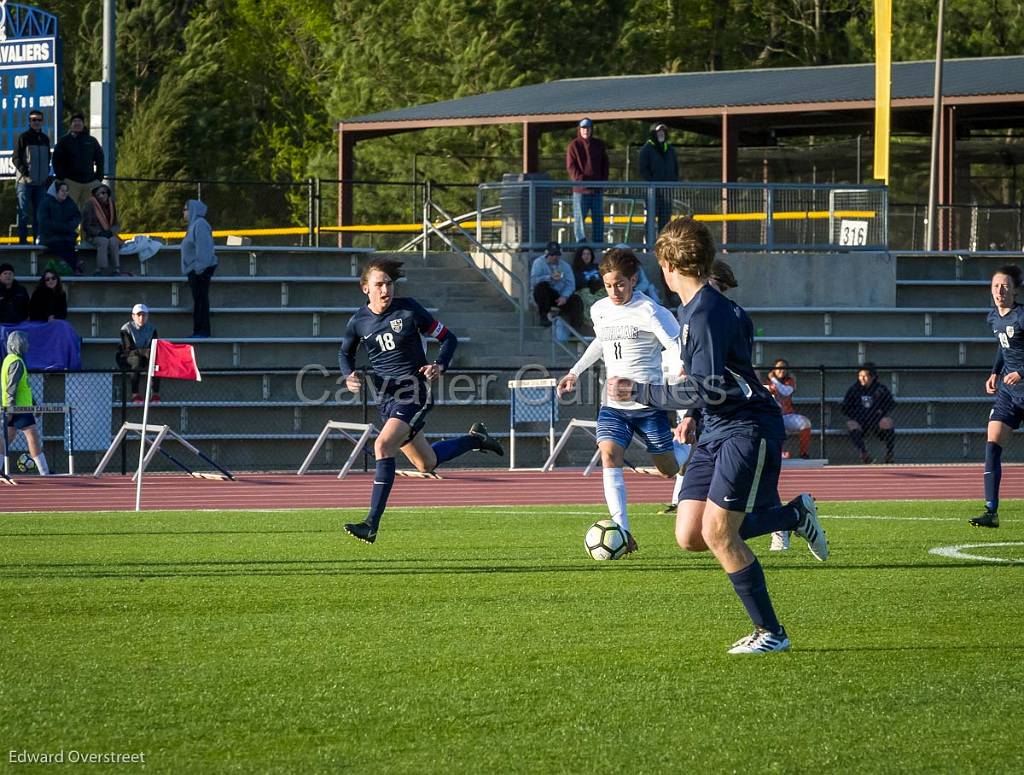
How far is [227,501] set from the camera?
1719 centimetres

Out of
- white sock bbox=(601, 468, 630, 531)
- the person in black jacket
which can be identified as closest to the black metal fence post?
the person in black jacket

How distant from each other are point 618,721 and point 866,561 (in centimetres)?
510

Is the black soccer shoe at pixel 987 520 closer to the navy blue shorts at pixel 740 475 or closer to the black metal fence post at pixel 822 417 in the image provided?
the navy blue shorts at pixel 740 475

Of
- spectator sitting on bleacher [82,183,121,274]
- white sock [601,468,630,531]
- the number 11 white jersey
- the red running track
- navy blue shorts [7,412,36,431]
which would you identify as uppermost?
spectator sitting on bleacher [82,183,121,274]

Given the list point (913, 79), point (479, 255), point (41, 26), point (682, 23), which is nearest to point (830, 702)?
point (479, 255)

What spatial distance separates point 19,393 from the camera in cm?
2020

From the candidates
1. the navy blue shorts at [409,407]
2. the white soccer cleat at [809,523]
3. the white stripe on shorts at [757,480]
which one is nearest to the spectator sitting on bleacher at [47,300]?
the navy blue shorts at [409,407]

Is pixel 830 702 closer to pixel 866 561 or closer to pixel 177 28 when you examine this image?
pixel 866 561

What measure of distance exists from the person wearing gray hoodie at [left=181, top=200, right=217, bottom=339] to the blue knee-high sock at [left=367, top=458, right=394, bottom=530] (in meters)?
12.2

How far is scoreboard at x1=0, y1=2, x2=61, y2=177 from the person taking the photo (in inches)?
1029

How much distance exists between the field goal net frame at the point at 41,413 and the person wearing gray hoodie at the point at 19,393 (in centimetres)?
6

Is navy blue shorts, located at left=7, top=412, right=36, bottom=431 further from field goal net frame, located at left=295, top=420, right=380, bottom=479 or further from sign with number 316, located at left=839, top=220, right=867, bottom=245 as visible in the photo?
sign with number 316, located at left=839, top=220, right=867, bottom=245

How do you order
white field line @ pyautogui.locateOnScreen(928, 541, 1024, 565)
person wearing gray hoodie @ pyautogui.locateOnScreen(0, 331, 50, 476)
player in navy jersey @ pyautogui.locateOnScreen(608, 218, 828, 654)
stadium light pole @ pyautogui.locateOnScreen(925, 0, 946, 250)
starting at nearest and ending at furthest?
player in navy jersey @ pyautogui.locateOnScreen(608, 218, 828, 654) < white field line @ pyautogui.locateOnScreen(928, 541, 1024, 565) < person wearing gray hoodie @ pyautogui.locateOnScreen(0, 331, 50, 476) < stadium light pole @ pyautogui.locateOnScreen(925, 0, 946, 250)

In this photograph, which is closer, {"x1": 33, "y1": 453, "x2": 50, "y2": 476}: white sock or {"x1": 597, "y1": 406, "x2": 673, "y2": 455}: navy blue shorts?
{"x1": 597, "y1": 406, "x2": 673, "y2": 455}: navy blue shorts
